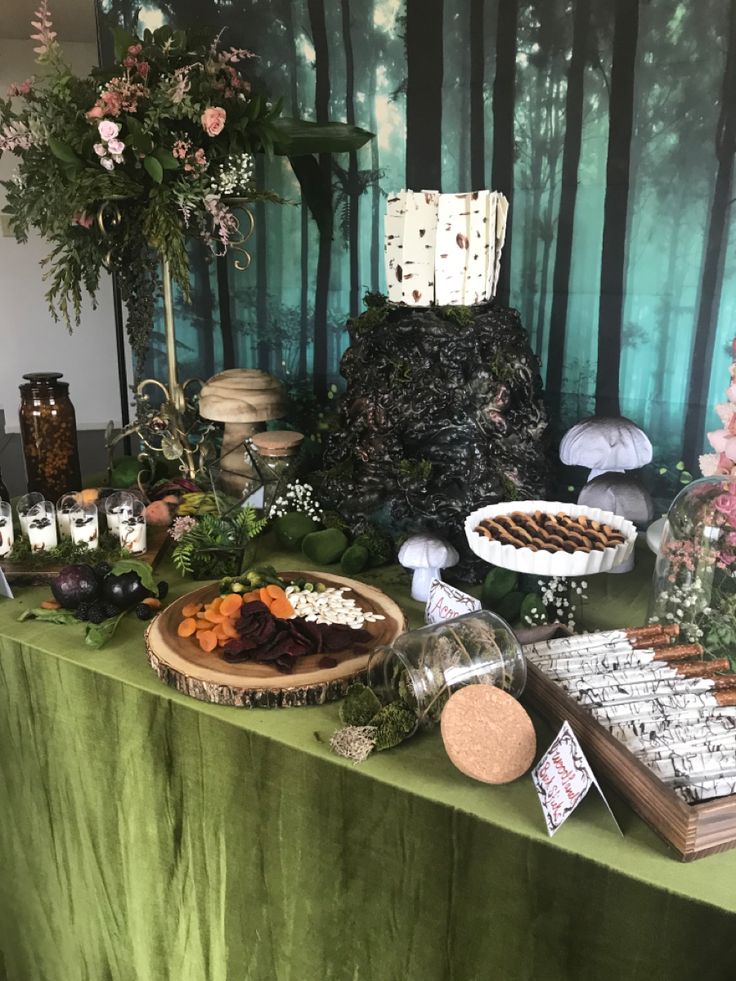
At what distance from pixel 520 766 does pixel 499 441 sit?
80 centimetres

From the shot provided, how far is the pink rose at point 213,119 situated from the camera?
1.70 meters

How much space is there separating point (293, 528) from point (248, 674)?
60 centimetres

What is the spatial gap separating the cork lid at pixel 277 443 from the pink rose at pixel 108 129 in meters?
0.74

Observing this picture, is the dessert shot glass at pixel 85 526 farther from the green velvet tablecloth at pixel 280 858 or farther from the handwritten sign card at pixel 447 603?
the handwritten sign card at pixel 447 603

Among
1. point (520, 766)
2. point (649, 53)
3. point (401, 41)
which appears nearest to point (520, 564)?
point (520, 766)

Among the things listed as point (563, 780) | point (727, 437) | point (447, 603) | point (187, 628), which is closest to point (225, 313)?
point (187, 628)

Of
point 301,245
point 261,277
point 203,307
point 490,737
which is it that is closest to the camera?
point 490,737

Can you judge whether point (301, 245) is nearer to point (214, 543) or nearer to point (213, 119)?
point (213, 119)

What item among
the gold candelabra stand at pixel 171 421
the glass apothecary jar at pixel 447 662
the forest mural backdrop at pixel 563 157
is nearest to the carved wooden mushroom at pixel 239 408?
the gold candelabra stand at pixel 171 421

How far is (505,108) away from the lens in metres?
1.82

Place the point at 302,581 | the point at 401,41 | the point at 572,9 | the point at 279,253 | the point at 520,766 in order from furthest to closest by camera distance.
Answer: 1. the point at 279,253
2. the point at 401,41
3. the point at 572,9
4. the point at 302,581
5. the point at 520,766

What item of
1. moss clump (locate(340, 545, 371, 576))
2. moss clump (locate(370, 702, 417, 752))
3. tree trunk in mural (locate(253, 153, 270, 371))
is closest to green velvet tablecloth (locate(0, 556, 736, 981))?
moss clump (locate(370, 702, 417, 752))

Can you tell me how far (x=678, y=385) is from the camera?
1764mm

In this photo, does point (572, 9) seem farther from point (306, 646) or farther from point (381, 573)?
point (306, 646)
